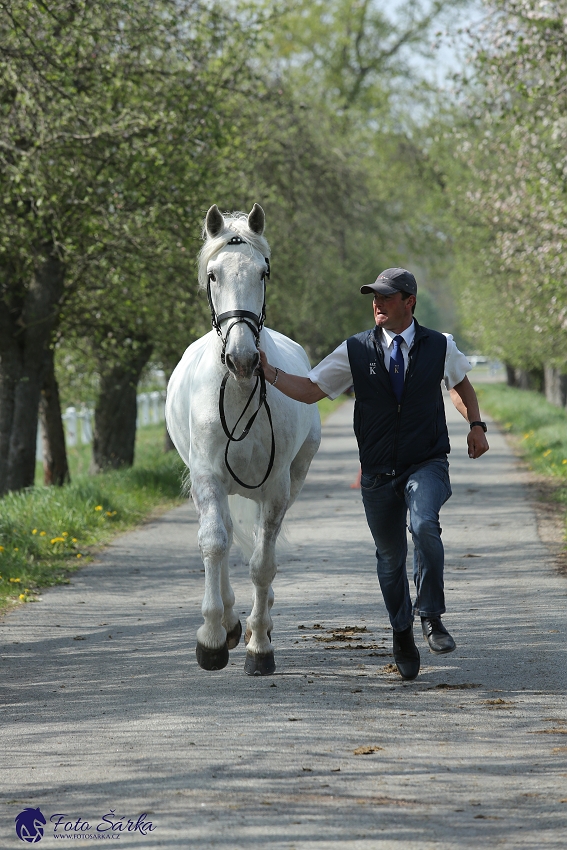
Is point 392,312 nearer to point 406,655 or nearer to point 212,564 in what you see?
point 212,564

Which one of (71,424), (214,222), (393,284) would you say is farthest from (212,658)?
(71,424)

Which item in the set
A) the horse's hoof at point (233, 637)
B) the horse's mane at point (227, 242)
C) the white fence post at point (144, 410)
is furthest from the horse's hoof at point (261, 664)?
the white fence post at point (144, 410)

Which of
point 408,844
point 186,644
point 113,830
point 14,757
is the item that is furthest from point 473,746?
point 186,644

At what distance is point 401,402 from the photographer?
6059 millimetres

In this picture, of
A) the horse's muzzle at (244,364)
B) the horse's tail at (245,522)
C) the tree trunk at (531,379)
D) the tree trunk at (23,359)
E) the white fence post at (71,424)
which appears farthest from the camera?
the tree trunk at (531,379)

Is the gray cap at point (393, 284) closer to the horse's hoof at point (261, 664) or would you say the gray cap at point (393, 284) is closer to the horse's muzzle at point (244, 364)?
the horse's muzzle at point (244, 364)

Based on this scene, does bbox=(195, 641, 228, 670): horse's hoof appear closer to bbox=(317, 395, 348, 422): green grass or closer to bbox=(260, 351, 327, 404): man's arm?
bbox=(260, 351, 327, 404): man's arm

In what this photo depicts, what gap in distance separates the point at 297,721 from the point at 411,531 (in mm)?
1211

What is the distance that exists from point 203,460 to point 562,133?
10386 millimetres

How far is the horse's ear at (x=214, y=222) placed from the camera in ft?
20.4

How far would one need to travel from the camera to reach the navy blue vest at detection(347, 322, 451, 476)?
6.05 meters

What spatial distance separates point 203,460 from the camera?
639cm

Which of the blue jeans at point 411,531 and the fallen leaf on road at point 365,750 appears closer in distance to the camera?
the fallen leaf on road at point 365,750

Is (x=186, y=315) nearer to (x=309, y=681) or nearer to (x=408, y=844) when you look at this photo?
(x=309, y=681)
